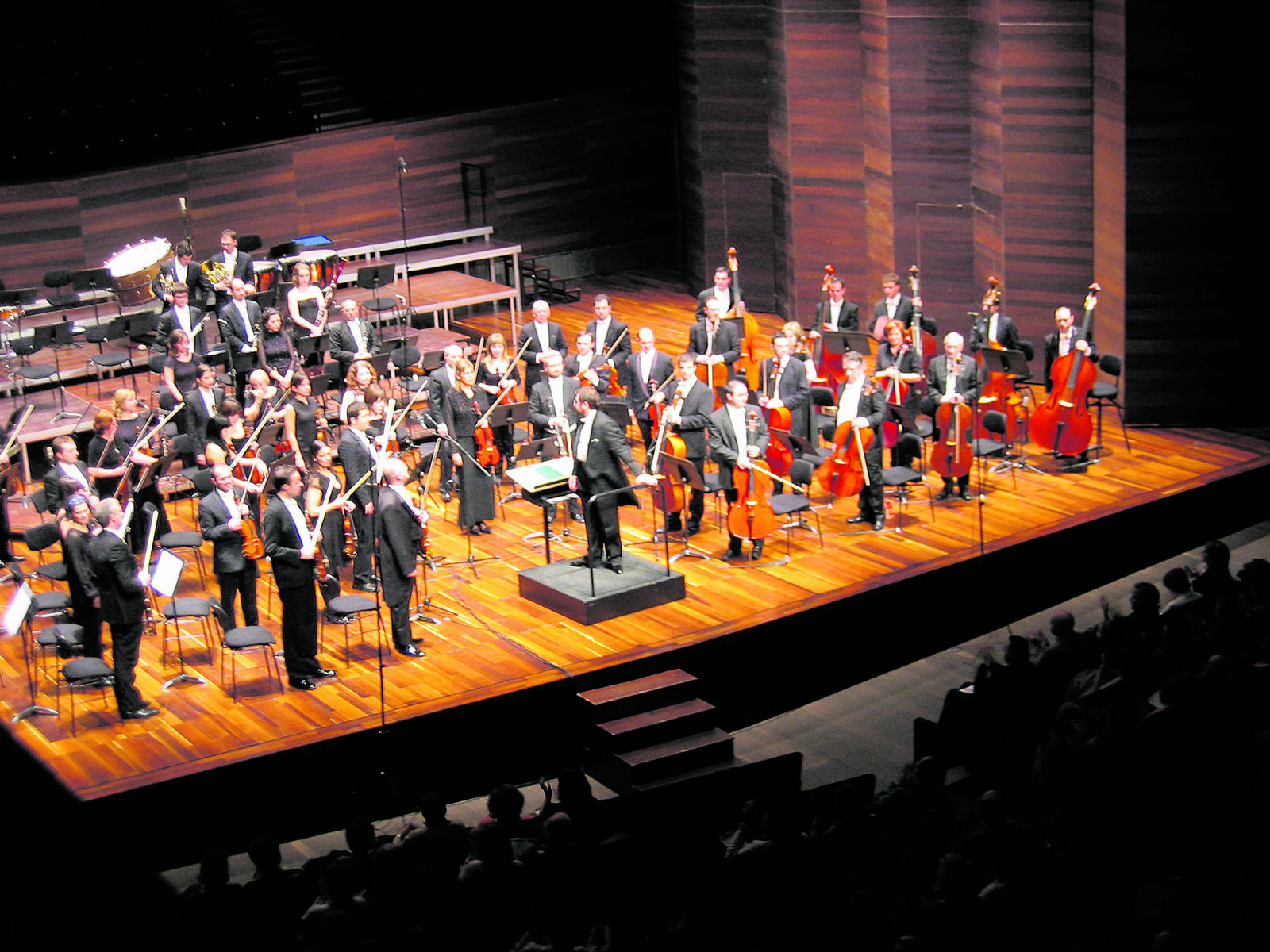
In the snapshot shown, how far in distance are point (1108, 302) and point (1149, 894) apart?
304 inches

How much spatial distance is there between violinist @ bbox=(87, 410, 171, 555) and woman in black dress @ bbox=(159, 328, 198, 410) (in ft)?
3.10

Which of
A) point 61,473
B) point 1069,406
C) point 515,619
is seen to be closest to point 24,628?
point 61,473

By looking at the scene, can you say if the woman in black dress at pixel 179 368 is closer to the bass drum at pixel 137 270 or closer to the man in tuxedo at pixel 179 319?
the man in tuxedo at pixel 179 319

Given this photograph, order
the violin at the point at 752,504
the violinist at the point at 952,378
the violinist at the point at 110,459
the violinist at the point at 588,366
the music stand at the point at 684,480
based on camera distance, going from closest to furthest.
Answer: the music stand at the point at 684,480, the violinist at the point at 110,459, the violin at the point at 752,504, the violinist at the point at 952,378, the violinist at the point at 588,366

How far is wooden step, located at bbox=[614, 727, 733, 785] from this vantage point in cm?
871

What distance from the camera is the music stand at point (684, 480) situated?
9648 millimetres

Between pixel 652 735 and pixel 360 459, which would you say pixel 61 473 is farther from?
pixel 652 735

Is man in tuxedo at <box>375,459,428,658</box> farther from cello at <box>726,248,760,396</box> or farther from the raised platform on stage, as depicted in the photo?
cello at <box>726,248,760,396</box>

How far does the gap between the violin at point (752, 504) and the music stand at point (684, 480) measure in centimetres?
23

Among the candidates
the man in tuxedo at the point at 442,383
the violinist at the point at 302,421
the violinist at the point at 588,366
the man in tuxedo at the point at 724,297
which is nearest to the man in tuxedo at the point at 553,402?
the violinist at the point at 588,366

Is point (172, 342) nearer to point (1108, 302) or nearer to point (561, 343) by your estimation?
point (561, 343)

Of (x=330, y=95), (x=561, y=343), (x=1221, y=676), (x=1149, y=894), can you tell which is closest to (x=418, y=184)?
(x=330, y=95)

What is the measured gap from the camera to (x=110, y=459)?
10.3m

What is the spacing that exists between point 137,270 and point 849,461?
6.14m
